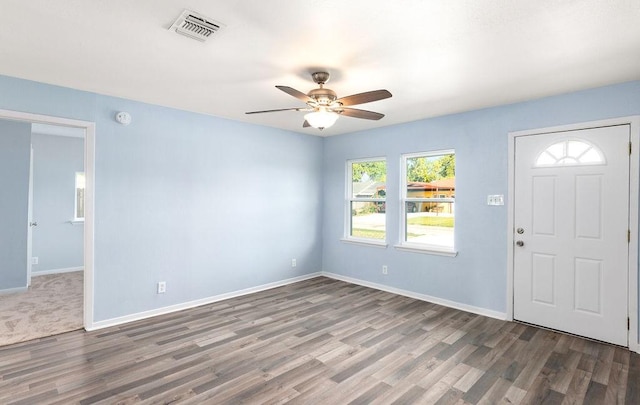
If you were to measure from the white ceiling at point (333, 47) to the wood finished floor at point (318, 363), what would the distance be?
8.34 ft

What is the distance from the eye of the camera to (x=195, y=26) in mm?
2154

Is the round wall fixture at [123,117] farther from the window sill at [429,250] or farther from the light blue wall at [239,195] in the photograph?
the window sill at [429,250]

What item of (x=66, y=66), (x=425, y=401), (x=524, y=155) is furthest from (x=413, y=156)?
(x=66, y=66)

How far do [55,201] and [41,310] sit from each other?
2929mm

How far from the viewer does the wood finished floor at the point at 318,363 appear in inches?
94.7

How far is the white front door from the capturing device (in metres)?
3.21

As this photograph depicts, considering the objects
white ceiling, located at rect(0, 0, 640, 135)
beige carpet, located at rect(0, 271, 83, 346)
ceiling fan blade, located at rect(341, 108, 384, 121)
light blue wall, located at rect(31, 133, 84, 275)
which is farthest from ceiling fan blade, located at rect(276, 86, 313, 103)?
light blue wall, located at rect(31, 133, 84, 275)

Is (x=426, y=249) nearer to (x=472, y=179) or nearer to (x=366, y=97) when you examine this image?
(x=472, y=179)

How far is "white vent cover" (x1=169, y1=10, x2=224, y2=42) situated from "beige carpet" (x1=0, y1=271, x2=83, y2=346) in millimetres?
3329

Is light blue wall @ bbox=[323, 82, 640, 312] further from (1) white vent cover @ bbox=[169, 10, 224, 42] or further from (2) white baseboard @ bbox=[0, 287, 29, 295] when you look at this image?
(2) white baseboard @ bbox=[0, 287, 29, 295]

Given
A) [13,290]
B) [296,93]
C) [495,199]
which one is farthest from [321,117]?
[13,290]

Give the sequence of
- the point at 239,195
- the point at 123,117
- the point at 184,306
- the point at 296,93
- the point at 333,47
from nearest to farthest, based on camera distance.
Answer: the point at 333,47 < the point at 296,93 < the point at 123,117 < the point at 184,306 < the point at 239,195

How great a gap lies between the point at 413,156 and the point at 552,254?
2120mm

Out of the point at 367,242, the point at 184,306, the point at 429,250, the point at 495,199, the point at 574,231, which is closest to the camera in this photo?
the point at 574,231
